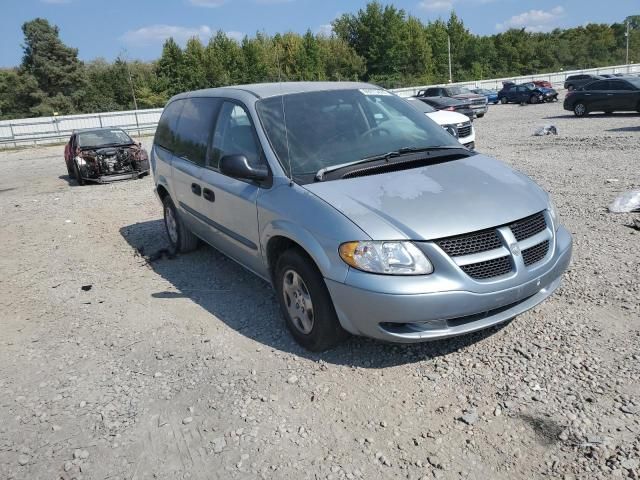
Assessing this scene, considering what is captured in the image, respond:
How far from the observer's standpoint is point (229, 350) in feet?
13.1

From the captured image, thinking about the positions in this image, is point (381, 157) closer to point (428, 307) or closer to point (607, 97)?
point (428, 307)

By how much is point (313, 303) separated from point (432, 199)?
103 cm

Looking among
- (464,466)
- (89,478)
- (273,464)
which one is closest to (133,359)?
(89,478)

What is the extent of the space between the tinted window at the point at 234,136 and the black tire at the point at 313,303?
0.90m

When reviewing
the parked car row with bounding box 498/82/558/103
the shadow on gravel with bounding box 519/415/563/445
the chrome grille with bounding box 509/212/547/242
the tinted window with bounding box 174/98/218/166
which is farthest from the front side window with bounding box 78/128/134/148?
the parked car row with bounding box 498/82/558/103

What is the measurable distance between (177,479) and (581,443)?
6.77 ft

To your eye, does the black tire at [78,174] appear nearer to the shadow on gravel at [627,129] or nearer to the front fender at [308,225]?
the front fender at [308,225]

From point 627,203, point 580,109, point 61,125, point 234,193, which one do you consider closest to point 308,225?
point 234,193

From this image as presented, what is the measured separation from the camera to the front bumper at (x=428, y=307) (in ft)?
10.2

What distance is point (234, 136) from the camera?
458 centimetres

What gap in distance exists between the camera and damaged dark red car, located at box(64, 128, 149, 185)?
43.1ft

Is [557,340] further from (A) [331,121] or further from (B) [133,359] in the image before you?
(B) [133,359]

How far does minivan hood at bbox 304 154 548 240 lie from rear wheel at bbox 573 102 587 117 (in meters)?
20.0

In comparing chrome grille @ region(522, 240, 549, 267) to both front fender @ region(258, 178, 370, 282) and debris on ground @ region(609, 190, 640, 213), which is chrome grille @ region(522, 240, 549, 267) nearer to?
front fender @ region(258, 178, 370, 282)
